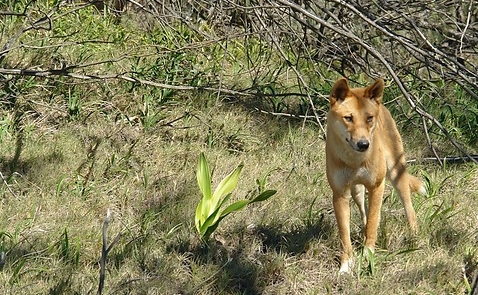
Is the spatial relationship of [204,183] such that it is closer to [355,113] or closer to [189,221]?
[189,221]

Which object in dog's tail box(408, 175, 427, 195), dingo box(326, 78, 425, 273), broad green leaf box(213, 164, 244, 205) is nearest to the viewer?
dingo box(326, 78, 425, 273)

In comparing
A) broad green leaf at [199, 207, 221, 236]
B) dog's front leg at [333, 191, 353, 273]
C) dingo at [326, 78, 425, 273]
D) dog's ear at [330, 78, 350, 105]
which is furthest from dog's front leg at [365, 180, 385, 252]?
broad green leaf at [199, 207, 221, 236]

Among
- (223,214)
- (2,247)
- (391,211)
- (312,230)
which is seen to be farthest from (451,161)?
(2,247)

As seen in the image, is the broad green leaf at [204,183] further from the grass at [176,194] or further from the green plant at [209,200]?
the grass at [176,194]

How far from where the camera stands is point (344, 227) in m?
5.20

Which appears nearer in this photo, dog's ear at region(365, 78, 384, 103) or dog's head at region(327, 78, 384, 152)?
dog's head at region(327, 78, 384, 152)

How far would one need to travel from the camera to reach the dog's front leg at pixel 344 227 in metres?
5.16

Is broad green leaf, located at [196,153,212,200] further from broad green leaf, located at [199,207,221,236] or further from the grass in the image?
the grass

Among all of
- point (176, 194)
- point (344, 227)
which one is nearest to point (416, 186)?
point (344, 227)

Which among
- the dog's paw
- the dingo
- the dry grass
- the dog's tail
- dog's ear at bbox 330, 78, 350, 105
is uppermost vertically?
dog's ear at bbox 330, 78, 350, 105

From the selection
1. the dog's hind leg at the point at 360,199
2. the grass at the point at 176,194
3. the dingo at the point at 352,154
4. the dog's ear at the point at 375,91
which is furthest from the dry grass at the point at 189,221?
the dog's ear at the point at 375,91

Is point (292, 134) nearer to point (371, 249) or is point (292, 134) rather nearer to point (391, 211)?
point (391, 211)

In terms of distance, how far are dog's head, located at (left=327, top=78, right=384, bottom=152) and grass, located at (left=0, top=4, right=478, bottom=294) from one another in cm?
52

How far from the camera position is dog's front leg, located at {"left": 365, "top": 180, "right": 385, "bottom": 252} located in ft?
17.1
